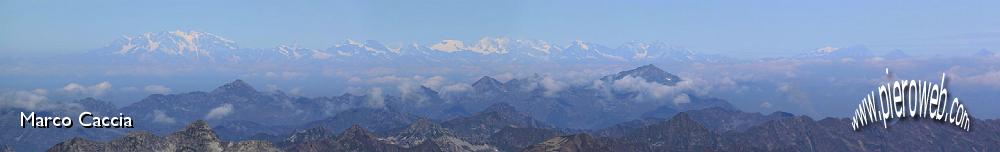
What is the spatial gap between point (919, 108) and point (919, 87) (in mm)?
3842

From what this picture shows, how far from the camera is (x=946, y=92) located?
427 feet

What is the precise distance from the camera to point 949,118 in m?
133

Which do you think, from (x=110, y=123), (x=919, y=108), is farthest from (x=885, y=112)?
(x=110, y=123)

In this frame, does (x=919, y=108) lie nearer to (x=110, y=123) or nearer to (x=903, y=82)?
(x=903, y=82)

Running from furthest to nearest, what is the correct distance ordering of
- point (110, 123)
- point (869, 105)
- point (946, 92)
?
point (110, 123) → point (869, 105) → point (946, 92)

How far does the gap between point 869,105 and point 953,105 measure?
1335cm

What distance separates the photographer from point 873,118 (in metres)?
144

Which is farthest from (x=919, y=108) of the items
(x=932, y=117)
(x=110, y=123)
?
(x=110, y=123)

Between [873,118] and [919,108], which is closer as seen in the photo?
[919,108]

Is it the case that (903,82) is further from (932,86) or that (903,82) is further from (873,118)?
(873,118)

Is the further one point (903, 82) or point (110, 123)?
point (110, 123)

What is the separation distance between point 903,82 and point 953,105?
7798 millimetres

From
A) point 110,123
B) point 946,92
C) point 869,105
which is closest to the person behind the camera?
point 946,92

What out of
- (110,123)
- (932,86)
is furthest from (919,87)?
(110,123)
